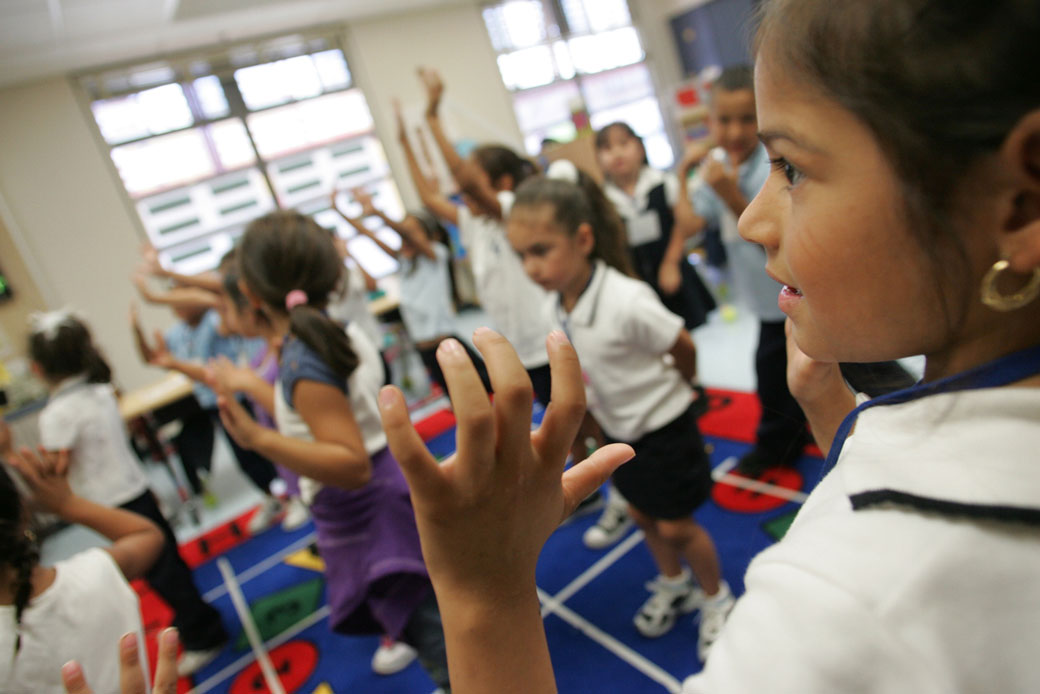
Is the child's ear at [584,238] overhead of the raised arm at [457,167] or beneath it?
beneath

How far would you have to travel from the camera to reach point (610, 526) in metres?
1.87

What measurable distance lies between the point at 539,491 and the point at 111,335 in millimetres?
5700

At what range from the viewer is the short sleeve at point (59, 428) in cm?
174

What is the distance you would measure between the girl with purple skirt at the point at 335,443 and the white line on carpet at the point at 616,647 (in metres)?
0.32

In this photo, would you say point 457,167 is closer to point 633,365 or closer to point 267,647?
point 633,365

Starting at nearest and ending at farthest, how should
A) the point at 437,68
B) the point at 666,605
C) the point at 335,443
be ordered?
the point at 335,443, the point at 666,605, the point at 437,68

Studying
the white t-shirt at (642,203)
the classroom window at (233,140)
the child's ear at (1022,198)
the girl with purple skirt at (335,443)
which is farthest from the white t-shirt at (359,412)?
the classroom window at (233,140)

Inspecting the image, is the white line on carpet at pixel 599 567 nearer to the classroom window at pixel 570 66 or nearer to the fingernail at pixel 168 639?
the fingernail at pixel 168 639

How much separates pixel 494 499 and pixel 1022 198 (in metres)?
0.34

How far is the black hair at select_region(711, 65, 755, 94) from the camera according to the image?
174 cm

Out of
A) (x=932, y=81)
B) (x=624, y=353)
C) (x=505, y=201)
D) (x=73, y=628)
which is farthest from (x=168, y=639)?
(x=505, y=201)

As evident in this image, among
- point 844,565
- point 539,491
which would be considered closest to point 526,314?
point 539,491

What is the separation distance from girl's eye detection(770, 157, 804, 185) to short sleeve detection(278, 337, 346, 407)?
93 cm

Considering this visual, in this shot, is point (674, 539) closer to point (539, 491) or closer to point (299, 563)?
point (539, 491)
